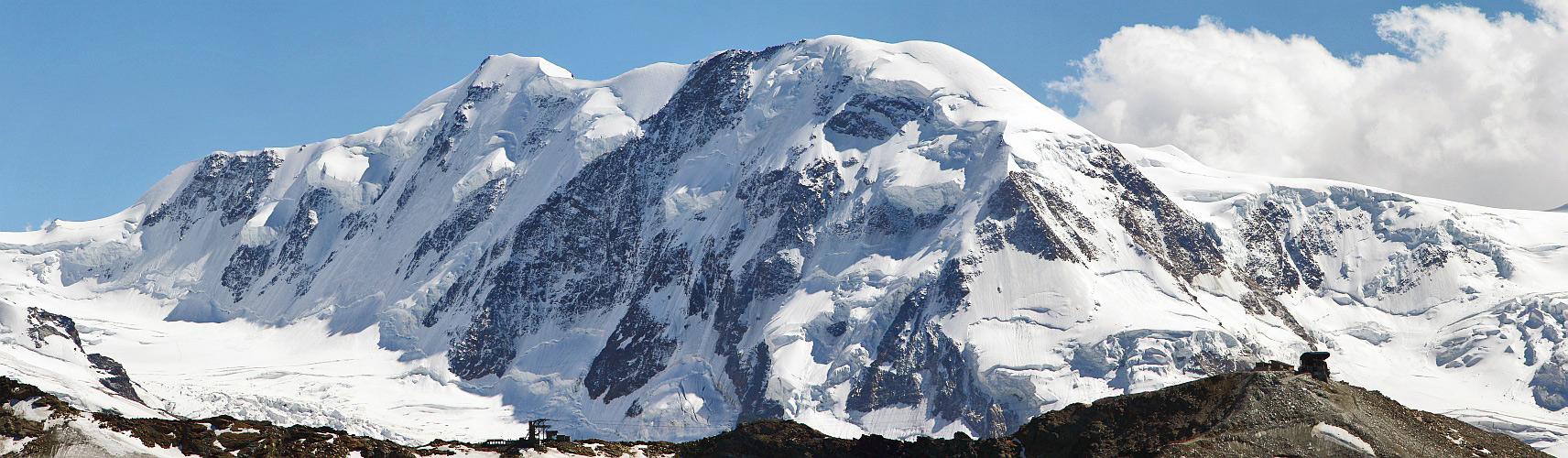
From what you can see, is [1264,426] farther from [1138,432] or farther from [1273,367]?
[1273,367]

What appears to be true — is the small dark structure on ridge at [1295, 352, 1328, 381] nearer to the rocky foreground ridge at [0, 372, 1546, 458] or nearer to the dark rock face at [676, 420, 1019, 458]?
the rocky foreground ridge at [0, 372, 1546, 458]

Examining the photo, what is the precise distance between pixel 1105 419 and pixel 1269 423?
1213 centimetres

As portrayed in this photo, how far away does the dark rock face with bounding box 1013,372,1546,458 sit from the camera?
255 feet

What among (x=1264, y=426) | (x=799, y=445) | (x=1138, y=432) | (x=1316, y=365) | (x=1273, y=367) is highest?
(x=1273, y=367)

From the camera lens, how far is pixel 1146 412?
87312 mm

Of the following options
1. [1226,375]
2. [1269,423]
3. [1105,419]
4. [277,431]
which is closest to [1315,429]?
[1269,423]

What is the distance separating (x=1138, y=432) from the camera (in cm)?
8600

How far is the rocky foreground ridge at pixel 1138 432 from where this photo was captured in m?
78.4

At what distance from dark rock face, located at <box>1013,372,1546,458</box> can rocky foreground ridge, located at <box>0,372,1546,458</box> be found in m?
0.07

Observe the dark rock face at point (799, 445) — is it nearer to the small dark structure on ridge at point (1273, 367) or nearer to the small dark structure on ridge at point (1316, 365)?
the small dark structure on ridge at point (1273, 367)

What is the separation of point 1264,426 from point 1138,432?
8.47 m

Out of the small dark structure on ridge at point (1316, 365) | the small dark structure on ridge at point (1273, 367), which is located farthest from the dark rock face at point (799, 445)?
the small dark structure on ridge at point (1316, 365)

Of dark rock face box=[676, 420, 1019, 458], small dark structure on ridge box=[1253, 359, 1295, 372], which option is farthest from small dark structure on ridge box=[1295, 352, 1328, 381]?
dark rock face box=[676, 420, 1019, 458]

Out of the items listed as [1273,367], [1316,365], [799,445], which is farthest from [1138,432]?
[799,445]
